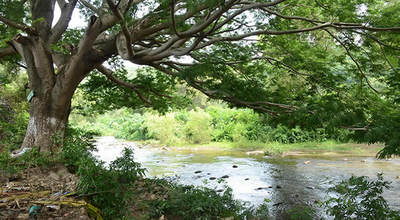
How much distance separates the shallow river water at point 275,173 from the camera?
6.69 m

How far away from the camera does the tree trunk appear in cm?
534

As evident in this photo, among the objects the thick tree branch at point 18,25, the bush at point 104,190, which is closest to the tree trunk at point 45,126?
the thick tree branch at point 18,25

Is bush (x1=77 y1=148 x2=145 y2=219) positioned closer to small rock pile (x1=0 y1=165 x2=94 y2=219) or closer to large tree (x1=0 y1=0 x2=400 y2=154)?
small rock pile (x1=0 y1=165 x2=94 y2=219)

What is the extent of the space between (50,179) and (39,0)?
3.62 meters

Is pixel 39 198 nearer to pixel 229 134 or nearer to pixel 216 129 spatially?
pixel 229 134

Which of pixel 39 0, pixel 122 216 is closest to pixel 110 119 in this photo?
pixel 39 0

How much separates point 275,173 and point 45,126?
6418 millimetres

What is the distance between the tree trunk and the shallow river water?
119 cm

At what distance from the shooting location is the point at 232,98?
538cm

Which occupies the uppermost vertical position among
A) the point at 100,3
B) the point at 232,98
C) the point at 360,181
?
the point at 100,3

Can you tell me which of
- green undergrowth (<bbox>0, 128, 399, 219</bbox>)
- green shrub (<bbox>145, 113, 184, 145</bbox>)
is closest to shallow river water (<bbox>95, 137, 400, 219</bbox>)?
green undergrowth (<bbox>0, 128, 399, 219</bbox>)

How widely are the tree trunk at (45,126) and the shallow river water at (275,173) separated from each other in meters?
1.19

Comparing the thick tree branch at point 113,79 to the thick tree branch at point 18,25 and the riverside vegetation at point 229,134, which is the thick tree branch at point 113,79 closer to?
→ the thick tree branch at point 18,25

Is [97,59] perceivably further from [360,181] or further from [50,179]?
[360,181]
